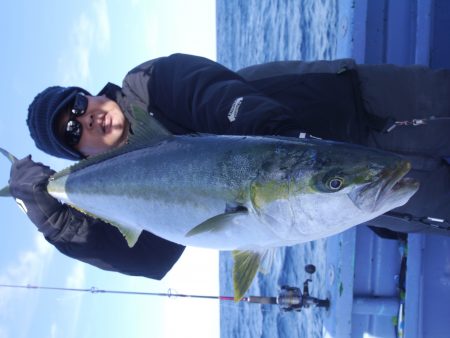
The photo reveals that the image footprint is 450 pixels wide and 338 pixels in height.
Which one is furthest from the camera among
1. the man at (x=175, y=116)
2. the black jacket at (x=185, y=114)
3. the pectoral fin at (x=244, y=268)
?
the man at (x=175, y=116)

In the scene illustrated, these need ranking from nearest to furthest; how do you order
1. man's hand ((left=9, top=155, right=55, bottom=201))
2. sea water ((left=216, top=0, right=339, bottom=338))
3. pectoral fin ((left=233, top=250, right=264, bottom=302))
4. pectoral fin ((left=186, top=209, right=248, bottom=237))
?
pectoral fin ((left=186, top=209, right=248, bottom=237)) → pectoral fin ((left=233, top=250, right=264, bottom=302)) → man's hand ((left=9, top=155, right=55, bottom=201)) → sea water ((left=216, top=0, right=339, bottom=338))

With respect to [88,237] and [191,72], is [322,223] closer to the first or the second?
[191,72]

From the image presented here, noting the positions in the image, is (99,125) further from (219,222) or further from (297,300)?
(297,300)

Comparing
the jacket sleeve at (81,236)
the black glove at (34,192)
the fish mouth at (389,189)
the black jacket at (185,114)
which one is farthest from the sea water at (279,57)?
the fish mouth at (389,189)

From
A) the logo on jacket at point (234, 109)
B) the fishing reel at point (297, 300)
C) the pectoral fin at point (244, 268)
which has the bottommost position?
the fishing reel at point (297, 300)

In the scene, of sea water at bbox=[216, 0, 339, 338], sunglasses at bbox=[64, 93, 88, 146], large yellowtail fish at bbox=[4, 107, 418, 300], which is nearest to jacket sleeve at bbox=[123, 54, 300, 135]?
large yellowtail fish at bbox=[4, 107, 418, 300]

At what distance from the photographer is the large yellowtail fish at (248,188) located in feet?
5.32

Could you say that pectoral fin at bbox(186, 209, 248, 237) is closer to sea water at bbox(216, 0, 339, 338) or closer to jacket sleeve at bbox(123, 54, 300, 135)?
jacket sleeve at bbox(123, 54, 300, 135)

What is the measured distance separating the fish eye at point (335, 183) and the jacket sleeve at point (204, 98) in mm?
378

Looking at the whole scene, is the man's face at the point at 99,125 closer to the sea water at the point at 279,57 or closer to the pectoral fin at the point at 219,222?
the pectoral fin at the point at 219,222

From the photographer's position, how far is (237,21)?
503 inches

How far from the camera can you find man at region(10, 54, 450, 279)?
2.17m

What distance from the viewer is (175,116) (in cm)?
269

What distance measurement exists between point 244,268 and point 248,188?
14.7 inches
